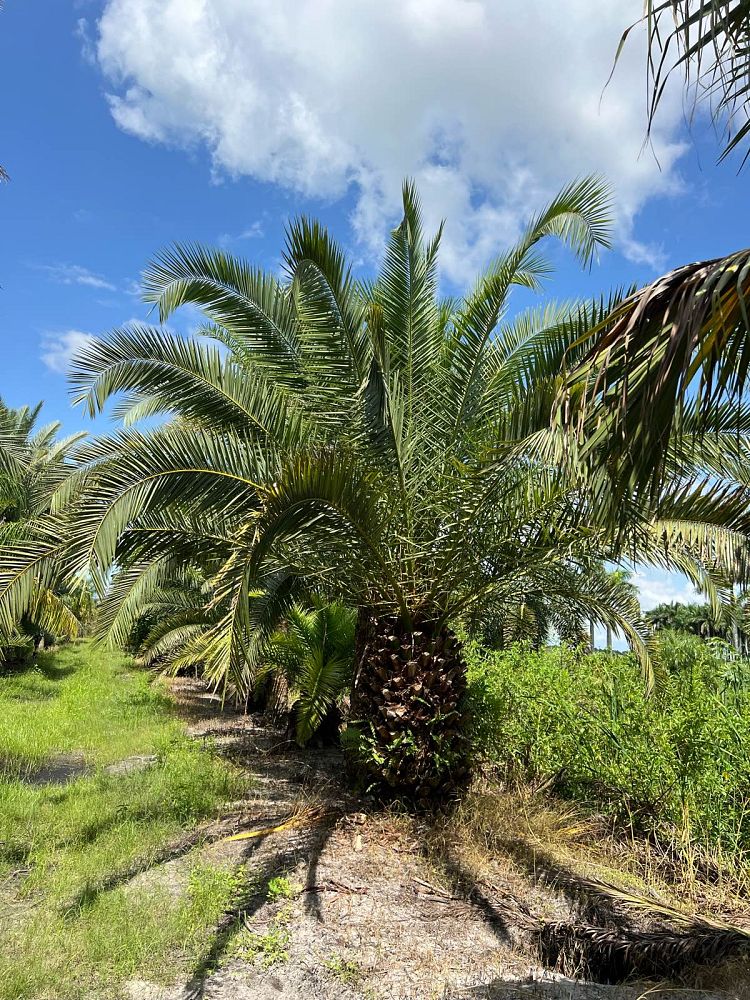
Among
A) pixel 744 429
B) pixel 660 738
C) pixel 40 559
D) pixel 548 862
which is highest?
pixel 744 429

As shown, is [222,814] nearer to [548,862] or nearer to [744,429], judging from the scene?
[548,862]

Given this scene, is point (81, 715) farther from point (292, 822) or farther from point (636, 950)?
point (636, 950)

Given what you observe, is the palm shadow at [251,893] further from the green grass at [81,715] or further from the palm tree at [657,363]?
the green grass at [81,715]

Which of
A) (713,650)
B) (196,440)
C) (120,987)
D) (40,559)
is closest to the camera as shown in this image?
(120,987)

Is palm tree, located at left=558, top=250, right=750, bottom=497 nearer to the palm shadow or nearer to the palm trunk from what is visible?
the palm shadow

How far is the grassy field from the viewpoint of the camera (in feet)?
11.5


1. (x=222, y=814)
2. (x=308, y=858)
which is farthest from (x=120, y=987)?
(x=222, y=814)

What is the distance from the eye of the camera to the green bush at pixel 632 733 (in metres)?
4.84

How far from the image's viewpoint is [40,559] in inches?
172

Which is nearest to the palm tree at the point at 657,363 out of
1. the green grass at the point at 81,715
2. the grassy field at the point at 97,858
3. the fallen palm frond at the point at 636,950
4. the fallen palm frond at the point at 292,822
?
the fallen palm frond at the point at 636,950

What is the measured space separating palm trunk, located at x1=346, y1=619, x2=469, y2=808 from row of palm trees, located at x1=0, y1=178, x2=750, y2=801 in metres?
0.02

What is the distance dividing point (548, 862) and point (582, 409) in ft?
13.9

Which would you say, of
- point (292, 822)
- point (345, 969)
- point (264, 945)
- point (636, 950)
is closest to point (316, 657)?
point (292, 822)

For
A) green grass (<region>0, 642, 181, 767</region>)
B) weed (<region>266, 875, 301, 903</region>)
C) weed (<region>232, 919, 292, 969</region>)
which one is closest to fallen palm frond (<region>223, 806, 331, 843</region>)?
weed (<region>266, 875, 301, 903</region>)
